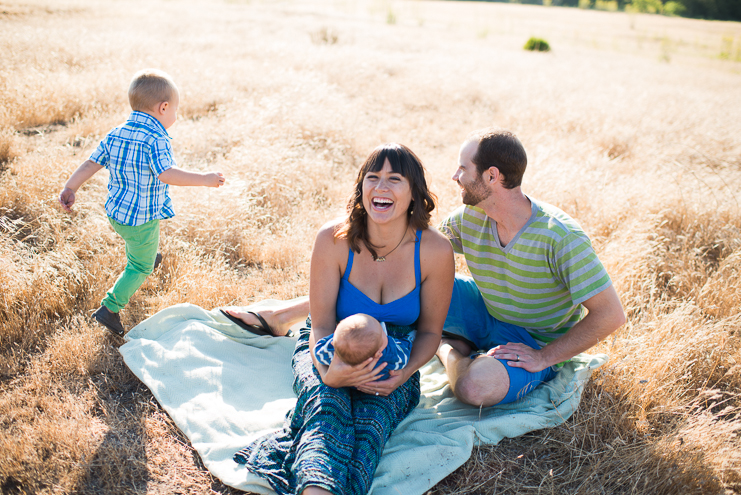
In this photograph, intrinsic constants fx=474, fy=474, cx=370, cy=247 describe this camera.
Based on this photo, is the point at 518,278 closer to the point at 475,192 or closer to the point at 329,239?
the point at 475,192

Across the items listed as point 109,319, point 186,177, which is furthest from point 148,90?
point 109,319

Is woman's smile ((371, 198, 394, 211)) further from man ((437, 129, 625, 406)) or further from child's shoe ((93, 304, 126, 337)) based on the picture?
child's shoe ((93, 304, 126, 337))

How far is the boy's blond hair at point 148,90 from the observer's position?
314cm

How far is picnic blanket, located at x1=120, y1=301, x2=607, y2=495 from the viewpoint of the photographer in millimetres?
2480

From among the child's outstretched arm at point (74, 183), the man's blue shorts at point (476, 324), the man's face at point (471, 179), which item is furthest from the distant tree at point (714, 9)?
the child's outstretched arm at point (74, 183)

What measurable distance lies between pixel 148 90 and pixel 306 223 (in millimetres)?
2140

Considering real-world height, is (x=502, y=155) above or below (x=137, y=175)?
above

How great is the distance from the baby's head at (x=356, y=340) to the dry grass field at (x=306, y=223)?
2.79 ft

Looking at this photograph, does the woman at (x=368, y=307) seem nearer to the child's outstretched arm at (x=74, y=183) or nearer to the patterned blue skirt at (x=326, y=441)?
the patterned blue skirt at (x=326, y=441)

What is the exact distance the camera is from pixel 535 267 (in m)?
2.79

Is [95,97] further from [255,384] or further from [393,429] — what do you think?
[393,429]

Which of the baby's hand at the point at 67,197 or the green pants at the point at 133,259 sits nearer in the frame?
the baby's hand at the point at 67,197

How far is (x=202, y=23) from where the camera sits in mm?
14977

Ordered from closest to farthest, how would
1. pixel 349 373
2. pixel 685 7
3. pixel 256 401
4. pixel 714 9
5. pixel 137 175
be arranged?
pixel 349 373
pixel 256 401
pixel 137 175
pixel 714 9
pixel 685 7
